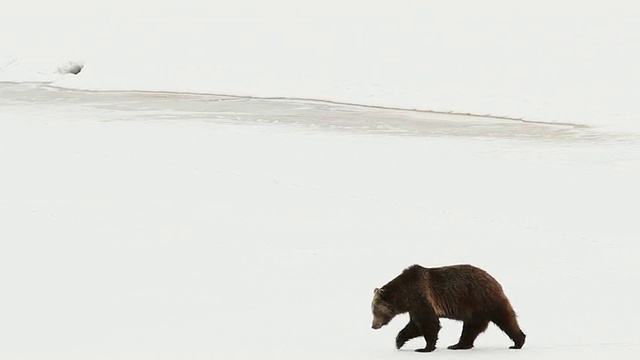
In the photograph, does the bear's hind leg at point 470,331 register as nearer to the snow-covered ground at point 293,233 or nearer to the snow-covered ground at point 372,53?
the snow-covered ground at point 293,233

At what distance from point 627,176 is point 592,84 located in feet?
35.1

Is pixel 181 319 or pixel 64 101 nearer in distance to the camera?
pixel 181 319

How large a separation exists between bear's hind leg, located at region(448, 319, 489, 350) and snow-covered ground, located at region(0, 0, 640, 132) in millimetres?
15703

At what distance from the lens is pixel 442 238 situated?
37.9 feet

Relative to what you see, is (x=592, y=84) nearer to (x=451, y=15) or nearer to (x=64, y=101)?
(x=451, y=15)

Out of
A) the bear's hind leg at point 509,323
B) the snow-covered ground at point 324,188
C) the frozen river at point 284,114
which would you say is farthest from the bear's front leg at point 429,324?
the frozen river at point 284,114

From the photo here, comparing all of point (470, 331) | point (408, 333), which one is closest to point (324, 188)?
point (408, 333)

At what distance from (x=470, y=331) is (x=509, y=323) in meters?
0.23

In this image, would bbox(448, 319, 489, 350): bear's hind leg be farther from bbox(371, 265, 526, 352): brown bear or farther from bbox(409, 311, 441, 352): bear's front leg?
bbox(409, 311, 441, 352): bear's front leg

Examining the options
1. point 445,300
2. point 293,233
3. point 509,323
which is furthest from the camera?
point 293,233

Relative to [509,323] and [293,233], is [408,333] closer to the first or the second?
[509,323]

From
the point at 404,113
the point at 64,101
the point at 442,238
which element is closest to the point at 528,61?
the point at 404,113

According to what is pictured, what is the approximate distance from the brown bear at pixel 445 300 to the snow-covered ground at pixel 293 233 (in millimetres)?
220

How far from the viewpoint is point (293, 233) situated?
39.1 ft
